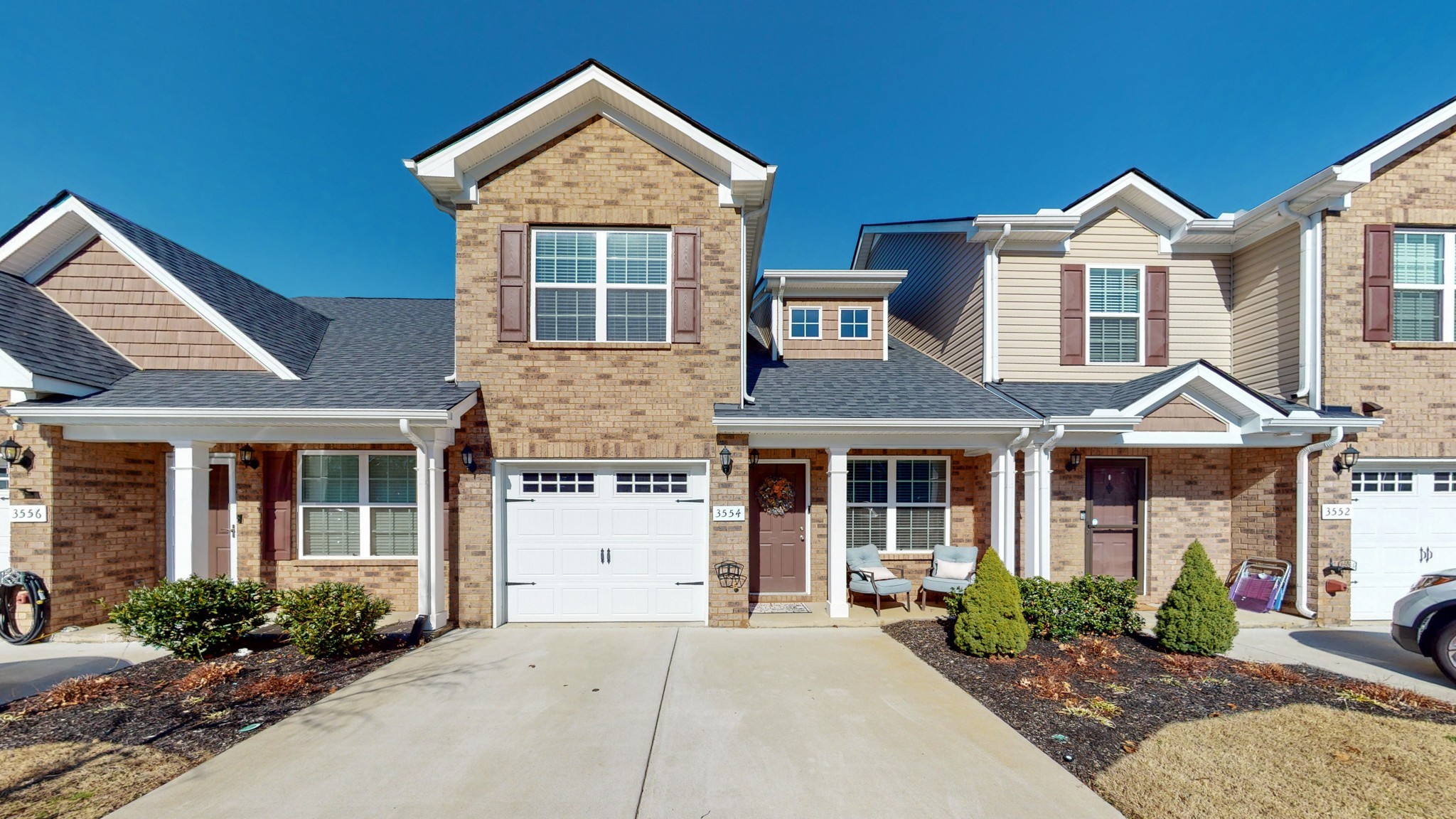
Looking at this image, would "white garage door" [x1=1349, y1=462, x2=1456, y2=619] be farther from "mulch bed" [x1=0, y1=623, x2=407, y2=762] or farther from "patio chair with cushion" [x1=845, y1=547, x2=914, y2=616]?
"mulch bed" [x1=0, y1=623, x2=407, y2=762]

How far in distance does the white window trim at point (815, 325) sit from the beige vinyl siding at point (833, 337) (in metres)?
0.01

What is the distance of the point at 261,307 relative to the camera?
9453mm

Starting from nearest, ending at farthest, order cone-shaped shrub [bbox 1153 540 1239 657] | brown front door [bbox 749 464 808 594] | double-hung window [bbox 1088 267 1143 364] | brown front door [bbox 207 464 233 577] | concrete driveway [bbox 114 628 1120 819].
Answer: concrete driveway [bbox 114 628 1120 819] < cone-shaped shrub [bbox 1153 540 1239 657] < brown front door [bbox 207 464 233 577] < brown front door [bbox 749 464 808 594] < double-hung window [bbox 1088 267 1143 364]

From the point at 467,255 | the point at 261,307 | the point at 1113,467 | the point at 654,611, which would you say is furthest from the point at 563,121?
the point at 1113,467

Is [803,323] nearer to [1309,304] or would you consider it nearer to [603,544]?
[603,544]

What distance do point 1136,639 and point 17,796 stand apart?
32.8ft

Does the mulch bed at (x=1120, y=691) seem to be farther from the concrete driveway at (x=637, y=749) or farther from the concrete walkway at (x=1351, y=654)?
the concrete walkway at (x=1351, y=654)

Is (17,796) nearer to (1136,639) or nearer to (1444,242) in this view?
(1136,639)

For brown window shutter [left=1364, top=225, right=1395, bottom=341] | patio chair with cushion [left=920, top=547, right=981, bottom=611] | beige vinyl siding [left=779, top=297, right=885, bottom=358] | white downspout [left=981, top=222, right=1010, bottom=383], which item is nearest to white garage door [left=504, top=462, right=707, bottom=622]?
patio chair with cushion [left=920, top=547, right=981, bottom=611]

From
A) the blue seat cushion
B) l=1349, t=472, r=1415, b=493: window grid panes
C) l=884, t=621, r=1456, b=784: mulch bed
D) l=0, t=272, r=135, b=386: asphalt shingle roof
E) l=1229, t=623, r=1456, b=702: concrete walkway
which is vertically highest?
l=0, t=272, r=135, b=386: asphalt shingle roof

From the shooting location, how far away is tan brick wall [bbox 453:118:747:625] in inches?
299

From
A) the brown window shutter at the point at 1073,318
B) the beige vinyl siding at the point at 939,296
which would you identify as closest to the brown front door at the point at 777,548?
the beige vinyl siding at the point at 939,296

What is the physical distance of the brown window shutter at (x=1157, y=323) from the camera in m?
9.25

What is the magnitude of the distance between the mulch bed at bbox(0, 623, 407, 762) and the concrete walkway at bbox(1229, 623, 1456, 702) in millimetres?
9710
